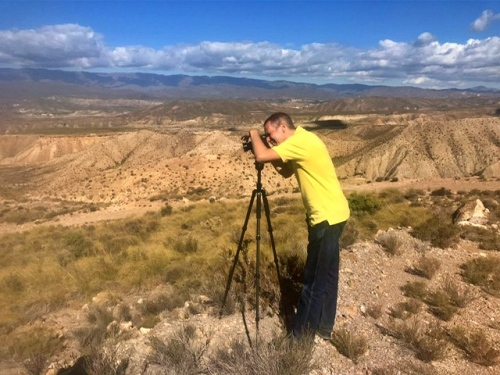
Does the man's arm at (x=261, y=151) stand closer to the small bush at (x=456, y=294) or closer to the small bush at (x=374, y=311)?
the small bush at (x=374, y=311)

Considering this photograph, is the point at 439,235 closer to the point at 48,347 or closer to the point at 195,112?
the point at 48,347

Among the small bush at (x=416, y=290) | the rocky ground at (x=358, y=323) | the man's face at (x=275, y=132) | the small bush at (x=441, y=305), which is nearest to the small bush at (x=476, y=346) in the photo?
the rocky ground at (x=358, y=323)

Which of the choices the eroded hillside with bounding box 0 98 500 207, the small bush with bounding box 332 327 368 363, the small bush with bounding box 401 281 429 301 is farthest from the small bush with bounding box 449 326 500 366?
the eroded hillside with bounding box 0 98 500 207

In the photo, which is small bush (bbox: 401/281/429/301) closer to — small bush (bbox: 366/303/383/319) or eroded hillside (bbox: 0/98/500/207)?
small bush (bbox: 366/303/383/319)

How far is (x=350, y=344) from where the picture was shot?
381cm

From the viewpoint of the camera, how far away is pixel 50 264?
9422 mm

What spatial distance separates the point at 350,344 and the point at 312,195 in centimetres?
151

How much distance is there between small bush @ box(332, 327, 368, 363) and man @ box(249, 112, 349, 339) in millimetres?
256

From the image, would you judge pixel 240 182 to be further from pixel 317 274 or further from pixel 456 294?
pixel 317 274

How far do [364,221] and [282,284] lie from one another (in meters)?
5.12

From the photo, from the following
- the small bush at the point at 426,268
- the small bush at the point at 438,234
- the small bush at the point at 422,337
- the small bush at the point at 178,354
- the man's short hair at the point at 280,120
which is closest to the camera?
the small bush at the point at 178,354

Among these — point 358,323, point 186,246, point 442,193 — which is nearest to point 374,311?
point 358,323

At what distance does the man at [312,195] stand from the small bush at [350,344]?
0.26 meters

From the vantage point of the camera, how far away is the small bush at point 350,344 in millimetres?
3807
